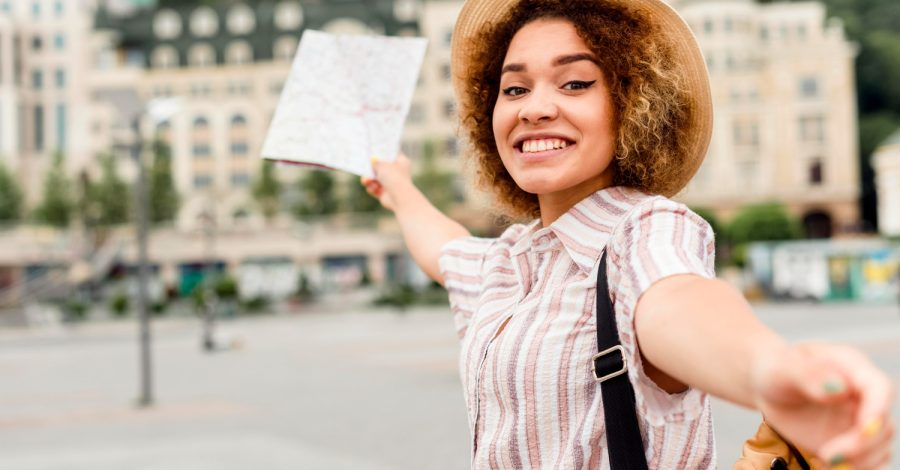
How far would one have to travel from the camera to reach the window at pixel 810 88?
56.0m

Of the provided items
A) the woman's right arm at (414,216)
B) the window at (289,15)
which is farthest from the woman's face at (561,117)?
the window at (289,15)

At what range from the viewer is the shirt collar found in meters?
1.48

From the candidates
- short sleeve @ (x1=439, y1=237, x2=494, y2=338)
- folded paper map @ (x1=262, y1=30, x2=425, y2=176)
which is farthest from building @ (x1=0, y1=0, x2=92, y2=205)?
short sleeve @ (x1=439, y1=237, x2=494, y2=338)

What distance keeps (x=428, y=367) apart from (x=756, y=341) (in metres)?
13.9

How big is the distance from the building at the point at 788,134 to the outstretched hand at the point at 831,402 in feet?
184

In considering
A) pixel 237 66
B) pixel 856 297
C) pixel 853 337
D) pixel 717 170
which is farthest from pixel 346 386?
pixel 237 66

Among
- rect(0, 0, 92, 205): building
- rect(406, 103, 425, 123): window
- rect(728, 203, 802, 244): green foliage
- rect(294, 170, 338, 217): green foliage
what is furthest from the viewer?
rect(0, 0, 92, 205): building

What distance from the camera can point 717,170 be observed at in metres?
56.9

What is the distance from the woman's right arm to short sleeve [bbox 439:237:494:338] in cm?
9

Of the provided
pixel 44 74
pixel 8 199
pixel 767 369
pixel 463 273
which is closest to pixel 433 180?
pixel 8 199

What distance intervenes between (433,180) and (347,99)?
50474 millimetres

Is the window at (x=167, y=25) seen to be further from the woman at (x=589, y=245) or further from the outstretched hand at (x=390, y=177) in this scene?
the woman at (x=589, y=245)

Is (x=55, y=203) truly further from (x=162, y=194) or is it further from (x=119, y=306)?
(x=119, y=306)

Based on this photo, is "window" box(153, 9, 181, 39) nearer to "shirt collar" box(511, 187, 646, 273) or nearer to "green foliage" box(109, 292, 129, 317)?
"green foliage" box(109, 292, 129, 317)
